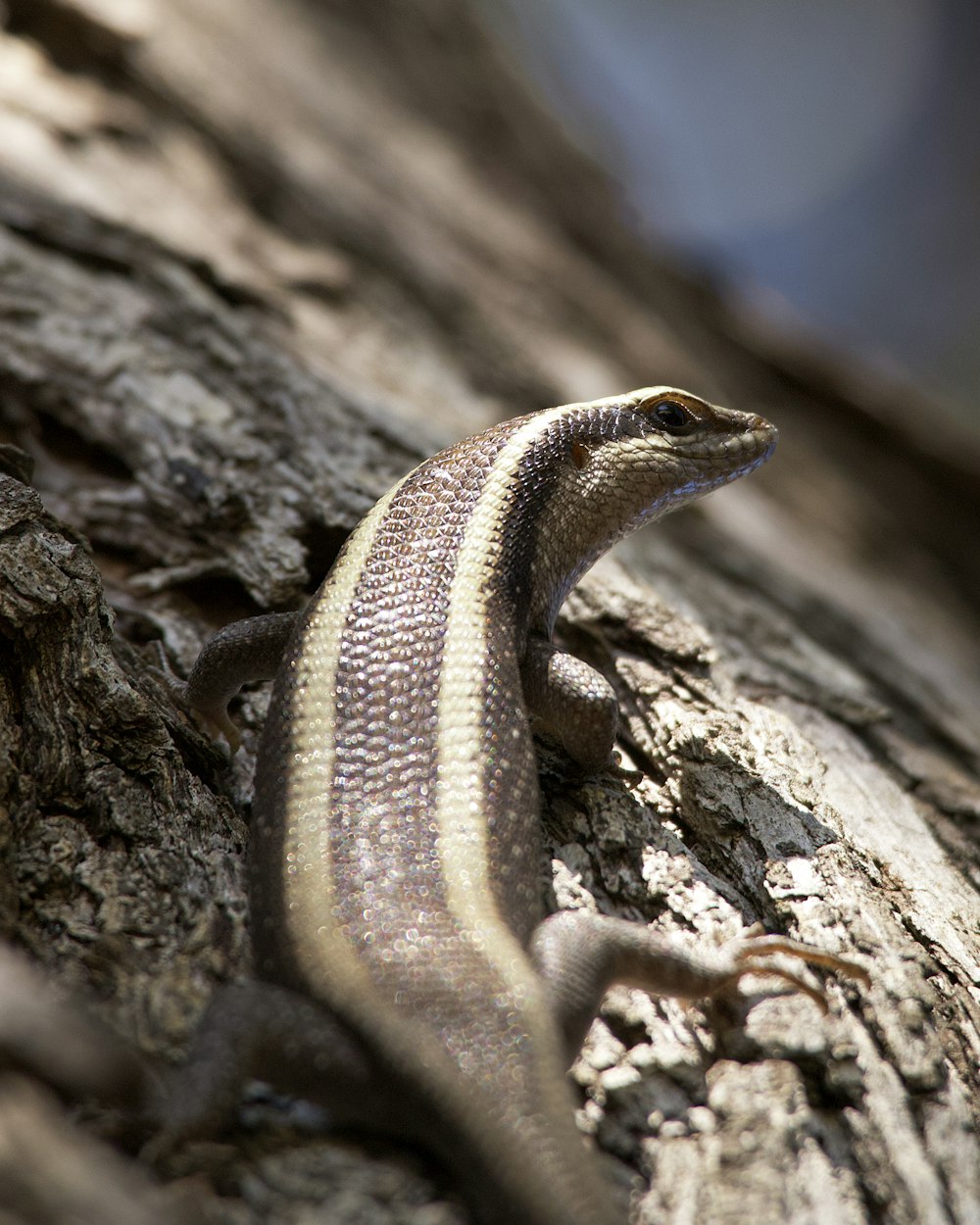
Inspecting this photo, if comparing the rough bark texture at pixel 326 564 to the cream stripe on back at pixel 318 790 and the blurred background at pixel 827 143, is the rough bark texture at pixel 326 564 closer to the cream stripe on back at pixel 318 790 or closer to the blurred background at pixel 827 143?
the cream stripe on back at pixel 318 790

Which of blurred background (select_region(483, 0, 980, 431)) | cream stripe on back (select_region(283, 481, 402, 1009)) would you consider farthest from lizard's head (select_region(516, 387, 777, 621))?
blurred background (select_region(483, 0, 980, 431))

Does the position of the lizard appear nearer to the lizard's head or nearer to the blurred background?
the lizard's head

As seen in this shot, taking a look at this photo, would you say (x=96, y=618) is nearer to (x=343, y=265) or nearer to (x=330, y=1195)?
(x=330, y=1195)

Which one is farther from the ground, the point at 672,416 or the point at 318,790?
the point at 672,416

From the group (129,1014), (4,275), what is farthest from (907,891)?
(4,275)

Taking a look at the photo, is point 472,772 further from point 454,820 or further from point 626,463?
point 626,463

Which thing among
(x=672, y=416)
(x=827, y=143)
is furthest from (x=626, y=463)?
(x=827, y=143)

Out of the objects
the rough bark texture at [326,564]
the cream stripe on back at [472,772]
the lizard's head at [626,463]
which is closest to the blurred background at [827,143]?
the rough bark texture at [326,564]
